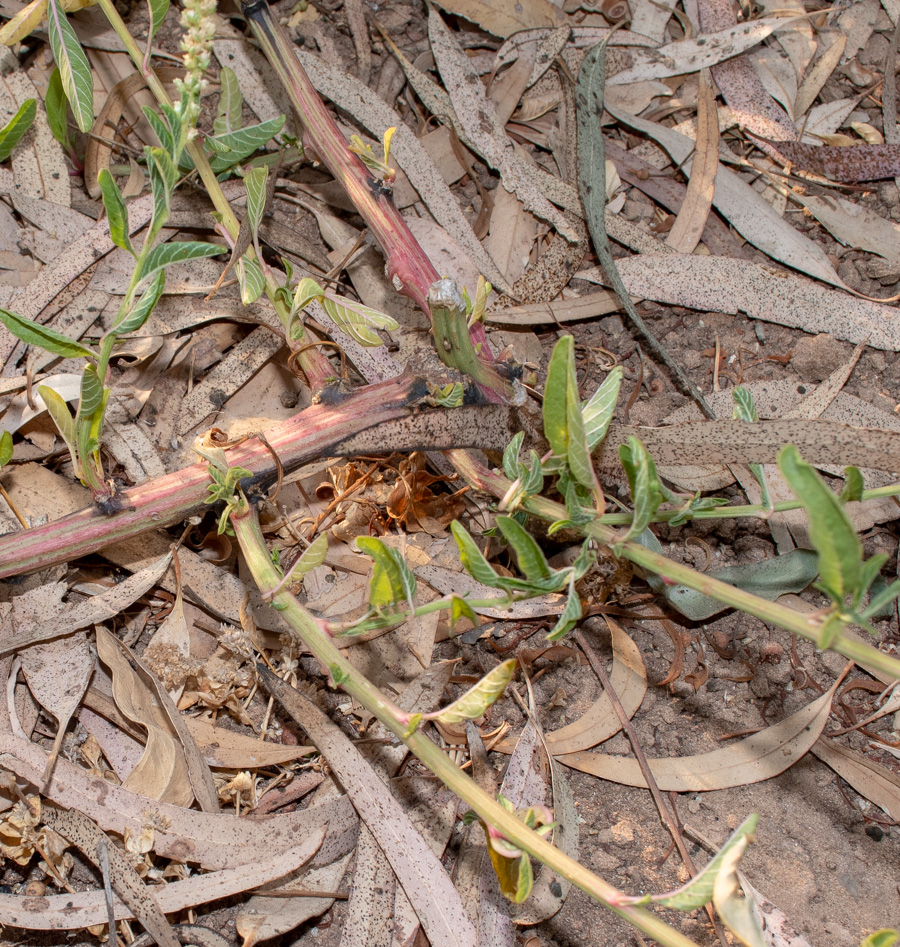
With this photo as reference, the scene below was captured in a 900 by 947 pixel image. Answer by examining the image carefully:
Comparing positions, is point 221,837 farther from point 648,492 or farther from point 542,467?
point 648,492

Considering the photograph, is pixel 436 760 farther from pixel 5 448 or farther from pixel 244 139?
pixel 244 139

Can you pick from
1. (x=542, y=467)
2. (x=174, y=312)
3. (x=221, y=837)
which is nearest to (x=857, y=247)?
(x=542, y=467)

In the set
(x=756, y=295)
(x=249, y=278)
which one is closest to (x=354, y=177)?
(x=249, y=278)

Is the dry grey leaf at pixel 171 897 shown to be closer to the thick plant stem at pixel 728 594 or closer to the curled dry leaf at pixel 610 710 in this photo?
the curled dry leaf at pixel 610 710

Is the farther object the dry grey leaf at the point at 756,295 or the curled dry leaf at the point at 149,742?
the dry grey leaf at the point at 756,295

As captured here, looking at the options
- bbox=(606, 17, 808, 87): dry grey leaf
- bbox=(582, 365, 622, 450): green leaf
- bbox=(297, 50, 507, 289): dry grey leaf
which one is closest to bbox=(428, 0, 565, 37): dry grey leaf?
bbox=(606, 17, 808, 87): dry grey leaf

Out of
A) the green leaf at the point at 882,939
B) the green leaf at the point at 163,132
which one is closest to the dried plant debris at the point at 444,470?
the green leaf at the point at 163,132
